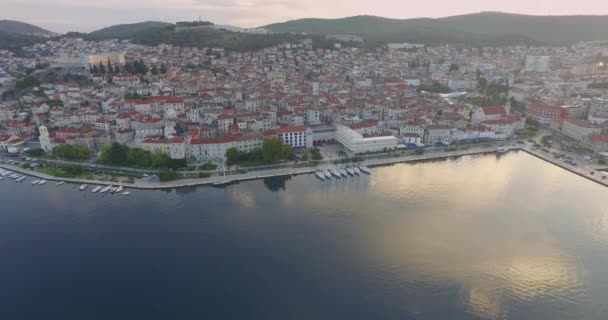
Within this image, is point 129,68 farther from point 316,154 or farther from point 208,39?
point 316,154

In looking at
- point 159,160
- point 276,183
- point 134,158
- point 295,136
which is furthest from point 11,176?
point 295,136

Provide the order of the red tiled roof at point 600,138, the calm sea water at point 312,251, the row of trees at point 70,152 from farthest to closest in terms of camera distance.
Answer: the red tiled roof at point 600,138, the row of trees at point 70,152, the calm sea water at point 312,251

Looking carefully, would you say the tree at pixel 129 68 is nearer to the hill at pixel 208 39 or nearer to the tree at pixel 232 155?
the hill at pixel 208 39

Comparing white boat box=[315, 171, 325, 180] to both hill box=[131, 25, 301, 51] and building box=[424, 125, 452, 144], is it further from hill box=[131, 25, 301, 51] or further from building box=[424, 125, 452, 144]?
hill box=[131, 25, 301, 51]

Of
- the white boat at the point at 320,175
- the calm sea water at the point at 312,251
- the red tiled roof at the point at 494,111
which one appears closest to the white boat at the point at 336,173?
the white boat at the point at 320,175

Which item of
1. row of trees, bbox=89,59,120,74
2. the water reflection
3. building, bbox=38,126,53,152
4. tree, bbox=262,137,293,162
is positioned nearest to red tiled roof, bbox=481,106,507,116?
tree, bbox=262,137,293,162

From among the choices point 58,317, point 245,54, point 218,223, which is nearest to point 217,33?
point 245,54
